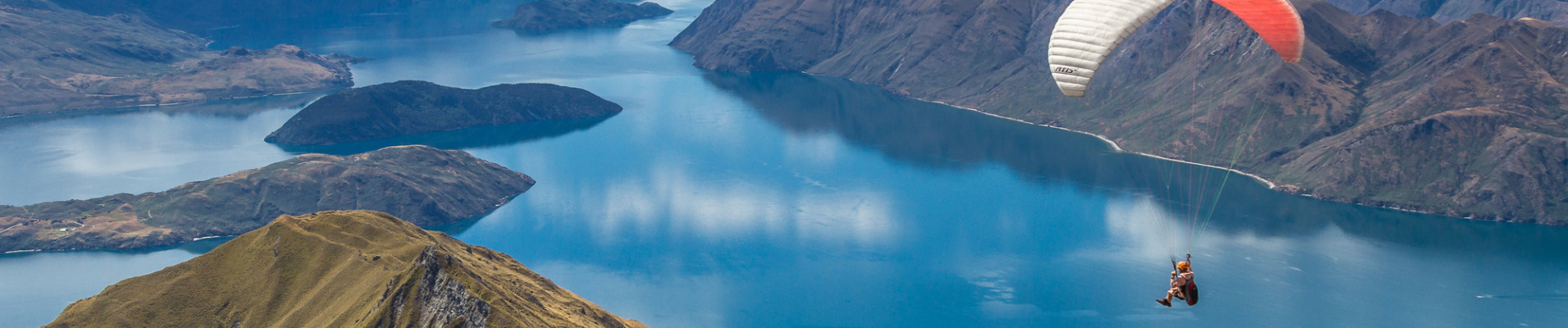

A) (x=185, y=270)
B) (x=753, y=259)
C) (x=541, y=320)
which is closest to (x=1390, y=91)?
(x=753, y=259)

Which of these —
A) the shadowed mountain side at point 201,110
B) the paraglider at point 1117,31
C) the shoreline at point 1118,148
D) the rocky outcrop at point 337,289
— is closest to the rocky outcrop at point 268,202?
the rocky outcrop at point 337,289

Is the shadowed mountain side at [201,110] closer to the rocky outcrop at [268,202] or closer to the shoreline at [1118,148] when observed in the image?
the rocky outcrop at [268,202]

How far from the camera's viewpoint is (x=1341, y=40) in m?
155

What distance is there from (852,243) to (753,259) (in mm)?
10199

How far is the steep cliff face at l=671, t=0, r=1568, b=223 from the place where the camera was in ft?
388

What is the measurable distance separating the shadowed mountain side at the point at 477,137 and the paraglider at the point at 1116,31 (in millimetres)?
124140

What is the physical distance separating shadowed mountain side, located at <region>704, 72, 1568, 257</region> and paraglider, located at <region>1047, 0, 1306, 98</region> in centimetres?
4575

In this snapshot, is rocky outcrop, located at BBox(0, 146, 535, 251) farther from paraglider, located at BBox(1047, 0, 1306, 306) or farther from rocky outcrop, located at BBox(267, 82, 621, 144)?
paraglider, located at BBox(1047, 0, 1306, 306)

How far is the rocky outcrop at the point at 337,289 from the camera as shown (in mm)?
59000

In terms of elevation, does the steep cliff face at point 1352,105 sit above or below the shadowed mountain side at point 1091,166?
above

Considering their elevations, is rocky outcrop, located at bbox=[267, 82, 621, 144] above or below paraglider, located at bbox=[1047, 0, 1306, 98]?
below

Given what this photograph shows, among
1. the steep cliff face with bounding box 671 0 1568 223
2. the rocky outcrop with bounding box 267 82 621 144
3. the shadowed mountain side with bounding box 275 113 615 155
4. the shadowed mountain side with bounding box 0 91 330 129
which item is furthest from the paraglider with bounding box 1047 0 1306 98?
the shadowed mountain side with bounding box 0 91 330 129

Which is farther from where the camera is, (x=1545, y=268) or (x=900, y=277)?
(x=1545, y=268)

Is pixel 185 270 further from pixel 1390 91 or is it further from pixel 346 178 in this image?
pixel 1390 91
